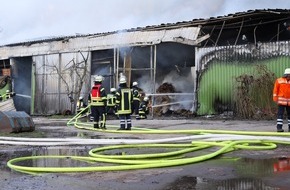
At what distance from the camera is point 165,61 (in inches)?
738

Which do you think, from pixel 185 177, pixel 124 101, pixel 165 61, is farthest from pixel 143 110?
pixel 185 177

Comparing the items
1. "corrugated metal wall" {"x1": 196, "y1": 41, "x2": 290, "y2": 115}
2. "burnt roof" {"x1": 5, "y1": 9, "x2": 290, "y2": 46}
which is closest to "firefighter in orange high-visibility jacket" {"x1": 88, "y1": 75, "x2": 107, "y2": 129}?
"corrugated metal wall" {"x1": 196, "y1": 41, "x2": 290, "y2": 115}

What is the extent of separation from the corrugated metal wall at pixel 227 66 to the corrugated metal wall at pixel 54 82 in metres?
7.01

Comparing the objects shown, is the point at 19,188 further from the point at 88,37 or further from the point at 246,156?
the point at 88,37

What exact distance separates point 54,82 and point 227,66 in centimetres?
999

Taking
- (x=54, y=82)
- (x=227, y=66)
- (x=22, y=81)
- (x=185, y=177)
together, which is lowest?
(x=185, y=177)

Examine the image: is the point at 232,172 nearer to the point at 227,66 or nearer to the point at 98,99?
the point at 98,99

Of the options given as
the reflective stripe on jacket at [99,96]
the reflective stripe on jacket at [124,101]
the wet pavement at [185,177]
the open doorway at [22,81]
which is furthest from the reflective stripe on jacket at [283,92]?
the open doorway at [22,81]

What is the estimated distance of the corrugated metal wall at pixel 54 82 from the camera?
20578 millimetres

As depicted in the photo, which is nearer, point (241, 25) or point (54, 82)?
point (241, 25)

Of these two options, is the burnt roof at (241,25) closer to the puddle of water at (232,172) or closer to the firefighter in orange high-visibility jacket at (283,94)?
the firefighter in orange high-visibility jacket at (283,94)

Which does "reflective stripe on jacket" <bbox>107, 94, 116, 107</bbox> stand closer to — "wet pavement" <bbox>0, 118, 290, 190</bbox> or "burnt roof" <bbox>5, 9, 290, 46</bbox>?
"burnt roof" <bbox>5, 9, 290, 46</bbox>

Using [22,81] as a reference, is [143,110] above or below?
below

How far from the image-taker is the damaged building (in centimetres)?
1540
